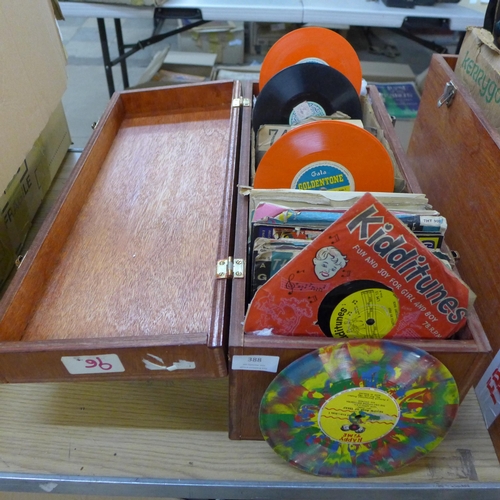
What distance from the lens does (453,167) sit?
36.8 inches

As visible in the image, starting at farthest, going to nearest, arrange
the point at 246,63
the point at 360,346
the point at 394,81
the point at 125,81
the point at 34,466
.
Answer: the point at 246,63, the point at 125,81, the point at 394,81, the point at 34,466, the point at 360,346

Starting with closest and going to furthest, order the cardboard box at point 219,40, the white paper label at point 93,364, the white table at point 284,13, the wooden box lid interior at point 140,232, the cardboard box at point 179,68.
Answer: the white paper label at point 93,364 < the wooden box lid interior at point 140,232 < the white table at point 284,13 < the cardboard box at point 179,68 < the cardboard box at point 219,40

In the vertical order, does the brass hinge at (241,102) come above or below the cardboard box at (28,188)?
above

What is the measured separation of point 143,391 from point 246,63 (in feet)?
8.75

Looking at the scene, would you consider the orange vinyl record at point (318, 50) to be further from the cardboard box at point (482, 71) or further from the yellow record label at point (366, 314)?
the yellow record label at point (366, 314)

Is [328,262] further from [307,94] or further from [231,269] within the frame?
[307,94]

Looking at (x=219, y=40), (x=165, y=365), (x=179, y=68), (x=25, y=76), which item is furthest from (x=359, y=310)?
(x=219, y=40)

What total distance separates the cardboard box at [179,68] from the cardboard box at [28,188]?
1.25m

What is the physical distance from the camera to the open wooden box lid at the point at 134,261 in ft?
2.05

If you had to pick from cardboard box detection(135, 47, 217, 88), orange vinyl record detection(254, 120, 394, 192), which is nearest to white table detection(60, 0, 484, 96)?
cardboard box detection(135, 47, 217, 88)

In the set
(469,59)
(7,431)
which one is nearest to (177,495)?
(7,431)

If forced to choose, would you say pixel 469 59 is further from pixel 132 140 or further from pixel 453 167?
pixel 132 140

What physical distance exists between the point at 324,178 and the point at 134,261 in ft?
1.28

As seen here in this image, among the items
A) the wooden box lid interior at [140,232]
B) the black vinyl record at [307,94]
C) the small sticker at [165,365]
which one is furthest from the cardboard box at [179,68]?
the small sticker at [165,365]
